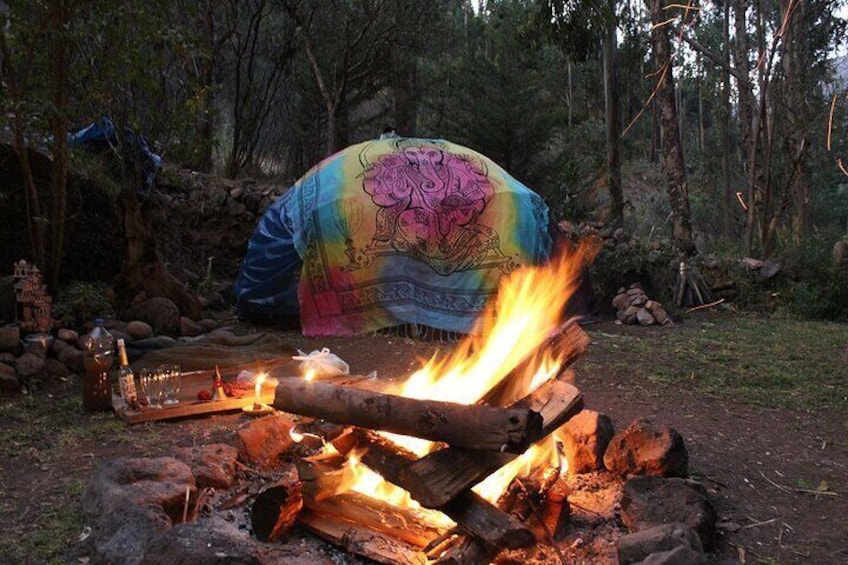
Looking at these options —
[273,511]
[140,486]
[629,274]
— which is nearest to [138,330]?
[140,486]

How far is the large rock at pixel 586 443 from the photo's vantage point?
3.05 meters

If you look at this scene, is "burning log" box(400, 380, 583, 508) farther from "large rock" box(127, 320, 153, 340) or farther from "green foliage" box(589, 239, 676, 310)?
"green foliage" box(589, 239, 676, 310)

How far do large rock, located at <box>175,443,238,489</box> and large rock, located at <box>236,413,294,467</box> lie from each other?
7cm

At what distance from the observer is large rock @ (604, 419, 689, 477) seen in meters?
2.82

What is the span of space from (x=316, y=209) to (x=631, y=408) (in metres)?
4.25

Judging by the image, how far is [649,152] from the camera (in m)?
32.5

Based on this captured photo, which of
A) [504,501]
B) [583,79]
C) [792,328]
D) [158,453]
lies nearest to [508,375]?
[504,501]

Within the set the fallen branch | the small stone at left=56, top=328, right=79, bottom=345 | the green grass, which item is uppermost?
the small stone at left=56, top=328, right=79, bottom=345

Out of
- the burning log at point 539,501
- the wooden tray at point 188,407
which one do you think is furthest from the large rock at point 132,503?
the wooden tray at point 188,407

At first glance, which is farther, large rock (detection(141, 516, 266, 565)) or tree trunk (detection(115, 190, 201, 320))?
tree trunk (detection(115, 190, 201, 320))

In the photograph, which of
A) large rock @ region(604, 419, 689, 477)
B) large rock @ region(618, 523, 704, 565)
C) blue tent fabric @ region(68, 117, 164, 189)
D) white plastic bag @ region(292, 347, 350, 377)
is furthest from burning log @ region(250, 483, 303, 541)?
blue tent fabric @ region(68, 117, 164, 189)

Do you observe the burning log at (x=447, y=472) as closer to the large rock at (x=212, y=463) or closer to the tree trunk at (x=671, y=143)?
the large rock at (x=212, y=463)

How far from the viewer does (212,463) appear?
2.94 metres

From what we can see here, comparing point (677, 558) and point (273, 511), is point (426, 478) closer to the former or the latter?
point (273, 511)
